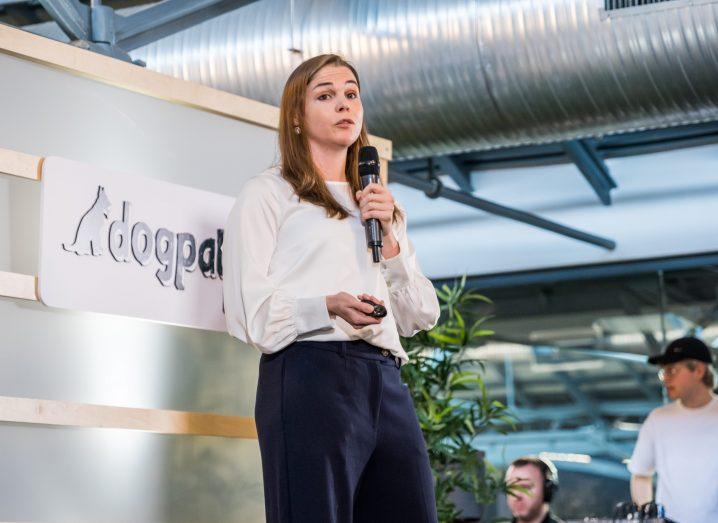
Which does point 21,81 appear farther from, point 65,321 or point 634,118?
point 634,118

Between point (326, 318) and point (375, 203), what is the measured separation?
0.82 feet

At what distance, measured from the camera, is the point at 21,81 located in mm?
2596

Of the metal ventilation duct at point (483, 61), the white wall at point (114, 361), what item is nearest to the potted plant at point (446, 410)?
the metal ventilation duct at point (483, 61)

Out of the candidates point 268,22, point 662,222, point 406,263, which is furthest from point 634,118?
point 662,222

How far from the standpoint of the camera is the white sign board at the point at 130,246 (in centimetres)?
254

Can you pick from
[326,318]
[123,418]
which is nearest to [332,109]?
[326,318]

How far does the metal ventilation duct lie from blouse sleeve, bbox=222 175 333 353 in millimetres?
2086

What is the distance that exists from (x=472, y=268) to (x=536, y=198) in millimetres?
746

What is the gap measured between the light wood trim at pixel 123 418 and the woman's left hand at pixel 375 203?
2.57 feet

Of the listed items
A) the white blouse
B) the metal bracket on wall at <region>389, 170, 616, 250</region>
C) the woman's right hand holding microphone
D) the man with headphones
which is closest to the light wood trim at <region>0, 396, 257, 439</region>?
the white blouse

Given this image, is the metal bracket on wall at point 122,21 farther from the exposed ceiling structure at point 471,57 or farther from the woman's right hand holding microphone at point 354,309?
the woman's right hand holding microphone at point 354,309

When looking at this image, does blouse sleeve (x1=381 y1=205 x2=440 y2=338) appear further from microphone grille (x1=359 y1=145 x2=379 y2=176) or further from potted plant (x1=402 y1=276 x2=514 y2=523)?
potted plant (x1=402 y1=276 x2=514 y2=523)

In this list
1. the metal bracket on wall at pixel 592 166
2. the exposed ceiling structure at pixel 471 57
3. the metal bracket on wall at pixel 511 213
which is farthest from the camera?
the metal bracket on wall at pixel 592 166

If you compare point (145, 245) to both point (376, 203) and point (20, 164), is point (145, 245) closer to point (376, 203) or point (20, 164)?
point (20, 164)
